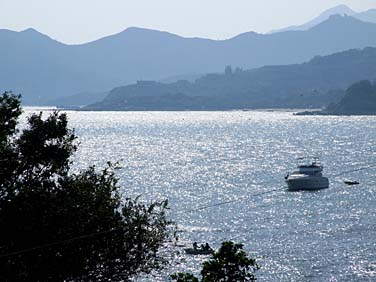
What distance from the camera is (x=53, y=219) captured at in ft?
102

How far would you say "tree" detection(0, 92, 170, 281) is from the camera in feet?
101

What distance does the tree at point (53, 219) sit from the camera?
30641 millimetres

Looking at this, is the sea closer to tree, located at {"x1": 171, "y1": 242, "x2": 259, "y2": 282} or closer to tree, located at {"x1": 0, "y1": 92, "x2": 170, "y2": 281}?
tree, located at {"x1": 0, "y1": 92, "x2": 170, "y2": 281}

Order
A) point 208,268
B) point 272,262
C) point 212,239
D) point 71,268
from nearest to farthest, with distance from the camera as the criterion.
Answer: point 208,268 < point 71,268 < point 272,262 < point 212,239

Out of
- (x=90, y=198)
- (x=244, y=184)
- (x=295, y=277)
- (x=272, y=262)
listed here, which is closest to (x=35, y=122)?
(x=90, y=198)

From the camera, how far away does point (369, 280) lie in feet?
228

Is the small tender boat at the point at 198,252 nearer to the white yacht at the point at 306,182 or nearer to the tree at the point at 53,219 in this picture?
the tree at the point at 53,219

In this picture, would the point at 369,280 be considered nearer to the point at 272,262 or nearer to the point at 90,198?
the point at 272,262

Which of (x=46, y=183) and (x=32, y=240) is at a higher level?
(x=46, y=183)

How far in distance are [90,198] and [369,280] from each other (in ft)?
142

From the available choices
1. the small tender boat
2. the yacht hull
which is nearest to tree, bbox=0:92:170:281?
the small tender boat

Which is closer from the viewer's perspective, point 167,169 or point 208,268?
point 208,268

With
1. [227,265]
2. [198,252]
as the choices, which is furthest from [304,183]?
[227,265]

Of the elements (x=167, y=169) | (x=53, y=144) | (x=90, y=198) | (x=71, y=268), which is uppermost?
(x=53, y=144)
